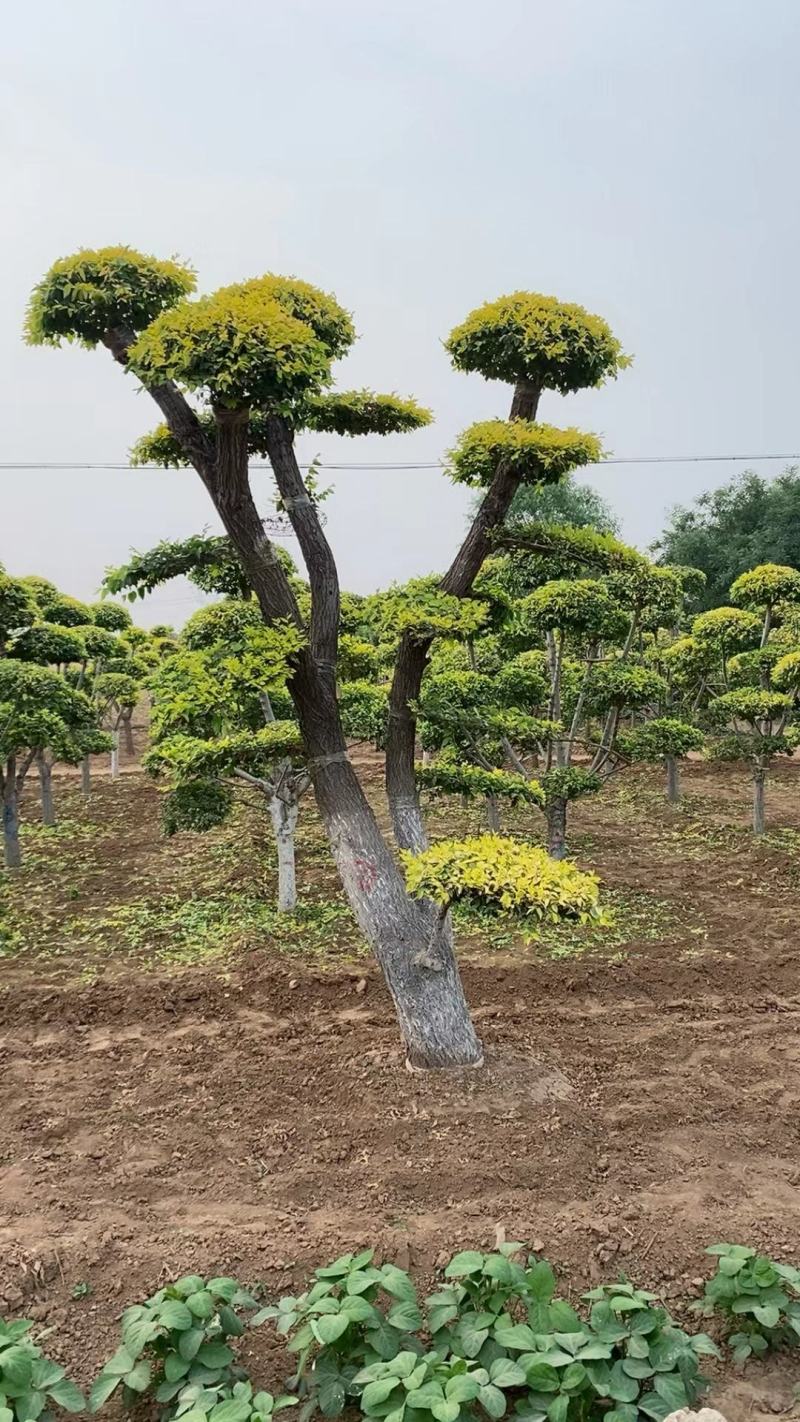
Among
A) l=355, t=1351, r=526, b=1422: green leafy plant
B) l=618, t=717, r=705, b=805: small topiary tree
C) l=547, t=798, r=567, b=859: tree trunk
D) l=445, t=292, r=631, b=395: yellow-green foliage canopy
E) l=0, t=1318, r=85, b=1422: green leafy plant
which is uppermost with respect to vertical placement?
l=445, t=292, r=631, b=395: yellow-green foliage canopy

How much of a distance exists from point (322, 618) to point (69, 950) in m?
4.19

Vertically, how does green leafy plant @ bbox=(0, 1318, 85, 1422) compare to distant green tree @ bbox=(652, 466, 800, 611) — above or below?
below

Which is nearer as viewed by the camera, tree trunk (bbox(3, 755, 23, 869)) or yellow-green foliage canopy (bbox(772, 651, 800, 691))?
yellow-green foliage canopy (bbox(772, 651, 800, 691))

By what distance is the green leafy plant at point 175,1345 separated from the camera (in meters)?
2.68

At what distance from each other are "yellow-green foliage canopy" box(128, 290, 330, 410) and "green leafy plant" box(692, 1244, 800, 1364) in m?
3.71

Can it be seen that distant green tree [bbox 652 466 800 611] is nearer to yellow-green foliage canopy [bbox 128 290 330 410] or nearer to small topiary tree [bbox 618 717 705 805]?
small topiary tree [bbox 618 717 705 805]

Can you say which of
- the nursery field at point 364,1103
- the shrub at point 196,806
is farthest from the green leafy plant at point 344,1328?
the shrub at point 196,806

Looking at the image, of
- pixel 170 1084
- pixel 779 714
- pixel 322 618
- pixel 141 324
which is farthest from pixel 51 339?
pixel 779 714

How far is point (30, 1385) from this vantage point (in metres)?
2.69

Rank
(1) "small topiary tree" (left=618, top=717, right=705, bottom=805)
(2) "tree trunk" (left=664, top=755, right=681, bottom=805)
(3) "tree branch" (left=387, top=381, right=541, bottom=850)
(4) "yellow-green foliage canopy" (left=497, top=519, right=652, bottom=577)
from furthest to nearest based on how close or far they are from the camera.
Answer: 1. (2) "tree trunk" (left=664, top=755, right=681, bottom=805)
2. (1) "small topiary tree" (left=618, top=717, right=705, bottom=805)
3. (4) "yellow-green foliage canopy" (left=497, top=519, right=652, bottom=577)
4. (3) "tree branch" (left=387, top=381, right=541, bottom=850)

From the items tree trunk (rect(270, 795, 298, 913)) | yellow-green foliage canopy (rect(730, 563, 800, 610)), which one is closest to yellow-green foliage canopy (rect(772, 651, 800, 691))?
yellow-green foliage canopy (rect(730, 563, 800, 610))

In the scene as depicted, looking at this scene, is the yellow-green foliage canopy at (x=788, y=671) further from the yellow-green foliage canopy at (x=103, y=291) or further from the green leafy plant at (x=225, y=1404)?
the green leafy plant at (x=225, y=1404)

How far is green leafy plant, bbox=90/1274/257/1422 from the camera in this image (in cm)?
268

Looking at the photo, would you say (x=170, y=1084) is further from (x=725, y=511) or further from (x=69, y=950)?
(x=725, y=511)
